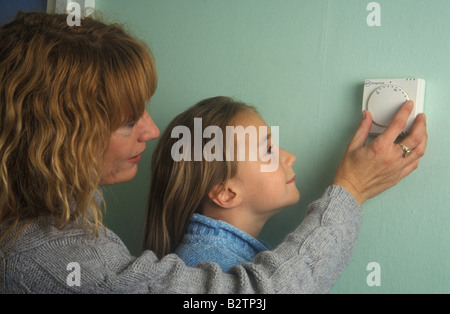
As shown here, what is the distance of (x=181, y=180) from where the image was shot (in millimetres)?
1021

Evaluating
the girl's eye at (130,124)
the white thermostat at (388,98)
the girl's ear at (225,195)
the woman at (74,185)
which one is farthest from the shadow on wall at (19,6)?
the white thermostat at (388,98)

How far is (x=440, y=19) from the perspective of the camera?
0.90 metres

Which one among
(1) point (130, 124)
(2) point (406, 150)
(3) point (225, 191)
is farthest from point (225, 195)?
(2) point (406, 150)

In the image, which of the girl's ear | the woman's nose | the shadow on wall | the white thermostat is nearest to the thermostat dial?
the white thermostat

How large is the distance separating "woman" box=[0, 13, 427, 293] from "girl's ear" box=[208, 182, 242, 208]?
0.18 m

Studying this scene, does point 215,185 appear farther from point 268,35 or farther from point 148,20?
point 148,20

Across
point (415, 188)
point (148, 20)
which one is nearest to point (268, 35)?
point (148, 20)

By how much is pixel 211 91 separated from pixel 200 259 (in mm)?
411

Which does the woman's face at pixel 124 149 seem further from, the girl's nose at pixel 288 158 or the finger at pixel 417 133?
the finger at pixel 417 133

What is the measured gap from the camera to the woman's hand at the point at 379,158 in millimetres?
884

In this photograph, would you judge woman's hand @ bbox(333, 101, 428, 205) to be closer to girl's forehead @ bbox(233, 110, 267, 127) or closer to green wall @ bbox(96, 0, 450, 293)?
green wall @ bbox(96, 0, 450, 293)

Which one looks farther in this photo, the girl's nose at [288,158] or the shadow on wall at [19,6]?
the shadow on wall at [19,6]

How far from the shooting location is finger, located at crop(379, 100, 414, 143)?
89cm

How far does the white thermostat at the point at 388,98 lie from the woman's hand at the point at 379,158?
2 centimetres
